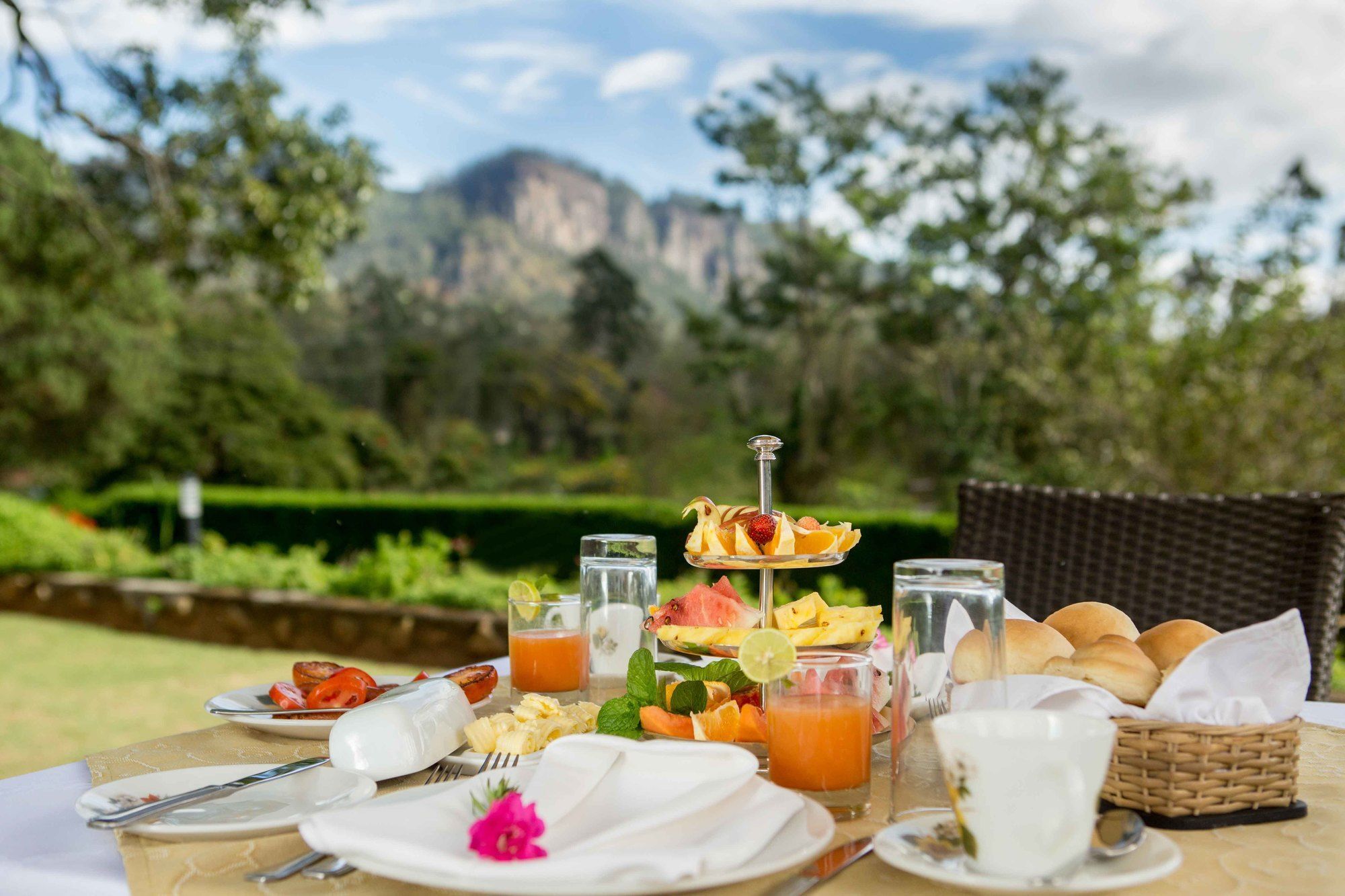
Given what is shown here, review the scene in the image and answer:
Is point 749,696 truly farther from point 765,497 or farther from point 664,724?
point 765,497

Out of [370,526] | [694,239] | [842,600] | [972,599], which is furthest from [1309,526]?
[694,239]

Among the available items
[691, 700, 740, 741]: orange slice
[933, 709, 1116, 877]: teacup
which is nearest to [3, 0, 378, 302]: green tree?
[691, 700, 740, 741]: orange slice

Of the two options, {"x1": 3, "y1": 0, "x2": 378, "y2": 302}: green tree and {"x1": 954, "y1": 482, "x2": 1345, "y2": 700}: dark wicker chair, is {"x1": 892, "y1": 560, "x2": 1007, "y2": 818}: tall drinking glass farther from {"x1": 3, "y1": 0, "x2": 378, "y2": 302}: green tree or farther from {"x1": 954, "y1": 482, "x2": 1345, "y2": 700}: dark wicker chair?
{"x1": 3, "y1": 0, "x2": 378, "y2": 302}: green tree

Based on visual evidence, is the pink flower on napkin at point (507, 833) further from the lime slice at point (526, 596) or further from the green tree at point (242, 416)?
the green tree at point (242, 416)

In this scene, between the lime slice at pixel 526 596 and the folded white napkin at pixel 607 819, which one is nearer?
the folded white napkin at pixel 607 819

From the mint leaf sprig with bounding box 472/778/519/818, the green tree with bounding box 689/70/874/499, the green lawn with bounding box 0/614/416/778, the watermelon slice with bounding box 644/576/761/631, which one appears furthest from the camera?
the green tree with bounding box 689/70/874/499

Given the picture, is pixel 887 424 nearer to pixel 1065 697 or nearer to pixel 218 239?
pixel 218 239

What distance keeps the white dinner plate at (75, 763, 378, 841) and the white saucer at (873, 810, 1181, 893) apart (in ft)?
1.49

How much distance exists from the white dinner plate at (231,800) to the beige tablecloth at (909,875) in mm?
15

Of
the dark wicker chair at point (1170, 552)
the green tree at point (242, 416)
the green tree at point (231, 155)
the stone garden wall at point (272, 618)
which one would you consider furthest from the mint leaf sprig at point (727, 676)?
the green tree at point (242, 416)

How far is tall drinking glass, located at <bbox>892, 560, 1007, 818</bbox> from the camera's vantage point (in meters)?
0.84

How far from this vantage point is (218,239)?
5238mm

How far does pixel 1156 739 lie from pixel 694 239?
1465cm

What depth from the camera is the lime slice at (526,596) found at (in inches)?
52.2
